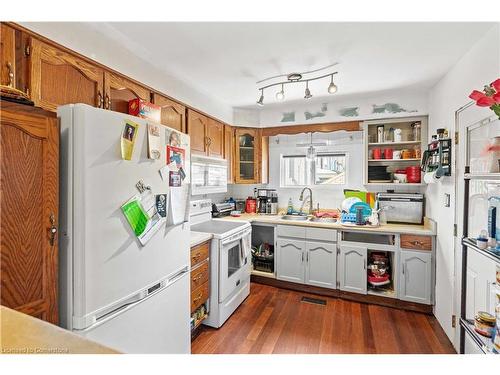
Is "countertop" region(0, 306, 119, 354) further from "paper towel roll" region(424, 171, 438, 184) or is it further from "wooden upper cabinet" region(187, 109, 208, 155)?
"paper towel roll" region(424, 171, 438, 184)

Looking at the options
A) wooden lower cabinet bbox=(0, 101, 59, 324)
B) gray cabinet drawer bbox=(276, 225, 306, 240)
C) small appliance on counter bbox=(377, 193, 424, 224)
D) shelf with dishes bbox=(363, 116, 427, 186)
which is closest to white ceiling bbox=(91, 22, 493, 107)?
shelf with dishes bbox=(363, 116, 427, 186)

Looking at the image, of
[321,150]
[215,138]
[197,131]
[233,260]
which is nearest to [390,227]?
[321,150]

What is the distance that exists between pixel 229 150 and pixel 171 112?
3.66 feet

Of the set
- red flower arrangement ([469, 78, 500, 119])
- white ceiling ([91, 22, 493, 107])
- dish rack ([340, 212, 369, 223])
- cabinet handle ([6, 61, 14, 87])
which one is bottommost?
dish rack ([340, 212, 369, 223])

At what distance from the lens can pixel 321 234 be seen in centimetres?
271

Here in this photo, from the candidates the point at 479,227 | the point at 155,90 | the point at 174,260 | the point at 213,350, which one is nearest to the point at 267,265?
the point at 213,350

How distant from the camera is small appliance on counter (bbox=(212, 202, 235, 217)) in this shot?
10.1ft

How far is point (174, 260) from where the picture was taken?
1497 millimetres

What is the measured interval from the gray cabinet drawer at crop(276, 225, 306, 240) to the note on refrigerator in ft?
5.07

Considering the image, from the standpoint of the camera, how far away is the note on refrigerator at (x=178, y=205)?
1454 mm

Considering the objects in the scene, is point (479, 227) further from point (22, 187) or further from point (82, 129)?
point (22, 187)

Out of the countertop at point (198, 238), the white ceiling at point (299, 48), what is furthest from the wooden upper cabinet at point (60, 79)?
the countertop at point (198, 238)

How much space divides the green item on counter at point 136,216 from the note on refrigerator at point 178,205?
21 centimetres

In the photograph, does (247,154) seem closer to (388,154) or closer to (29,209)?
(388,154)
